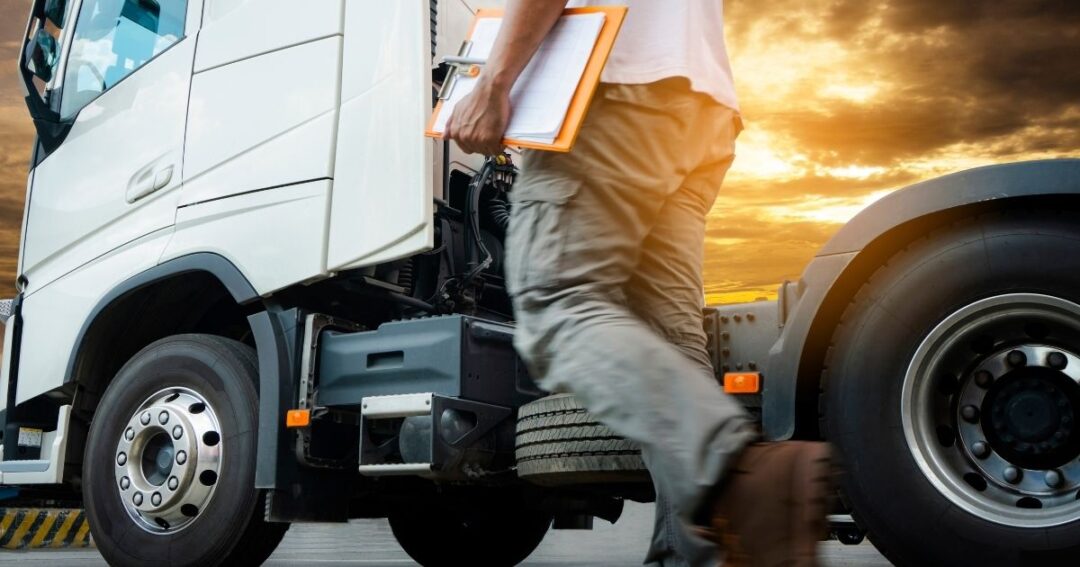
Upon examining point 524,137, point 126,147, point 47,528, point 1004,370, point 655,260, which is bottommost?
point 47,528

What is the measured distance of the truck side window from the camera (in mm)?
4625

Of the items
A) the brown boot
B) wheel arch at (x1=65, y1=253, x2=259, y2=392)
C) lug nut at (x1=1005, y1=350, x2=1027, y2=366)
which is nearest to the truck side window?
wheel arch at (x1=65, y1=253, x2=259, y2=392)

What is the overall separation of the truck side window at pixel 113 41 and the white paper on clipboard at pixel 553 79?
2.98 meters

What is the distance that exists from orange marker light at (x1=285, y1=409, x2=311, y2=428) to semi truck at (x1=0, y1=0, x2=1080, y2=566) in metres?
0.01

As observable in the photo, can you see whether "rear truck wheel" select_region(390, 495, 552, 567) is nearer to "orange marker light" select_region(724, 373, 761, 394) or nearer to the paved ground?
the paved ground

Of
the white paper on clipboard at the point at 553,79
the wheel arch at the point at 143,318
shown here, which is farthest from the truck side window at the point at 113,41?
the white paper on clipboard at the point at 553,79

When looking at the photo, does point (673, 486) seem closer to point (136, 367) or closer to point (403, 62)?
point (403, 62)

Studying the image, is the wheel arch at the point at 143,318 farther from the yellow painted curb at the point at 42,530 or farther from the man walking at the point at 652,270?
the yellow painted curb at the point at 42,530

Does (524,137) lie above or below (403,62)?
below

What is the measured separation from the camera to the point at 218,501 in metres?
3.82

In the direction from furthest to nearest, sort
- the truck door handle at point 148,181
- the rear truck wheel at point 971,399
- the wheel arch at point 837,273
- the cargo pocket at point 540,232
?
the truck door handle at point 148,181, the wheel arch at point 837,273, the rear truck wheel at point 971,399, the cargo pocket at point 540,232

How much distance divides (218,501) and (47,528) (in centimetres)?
1024


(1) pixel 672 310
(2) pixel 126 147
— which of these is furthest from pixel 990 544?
(2) pixel 126 147

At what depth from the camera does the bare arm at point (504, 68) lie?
1.95 m
